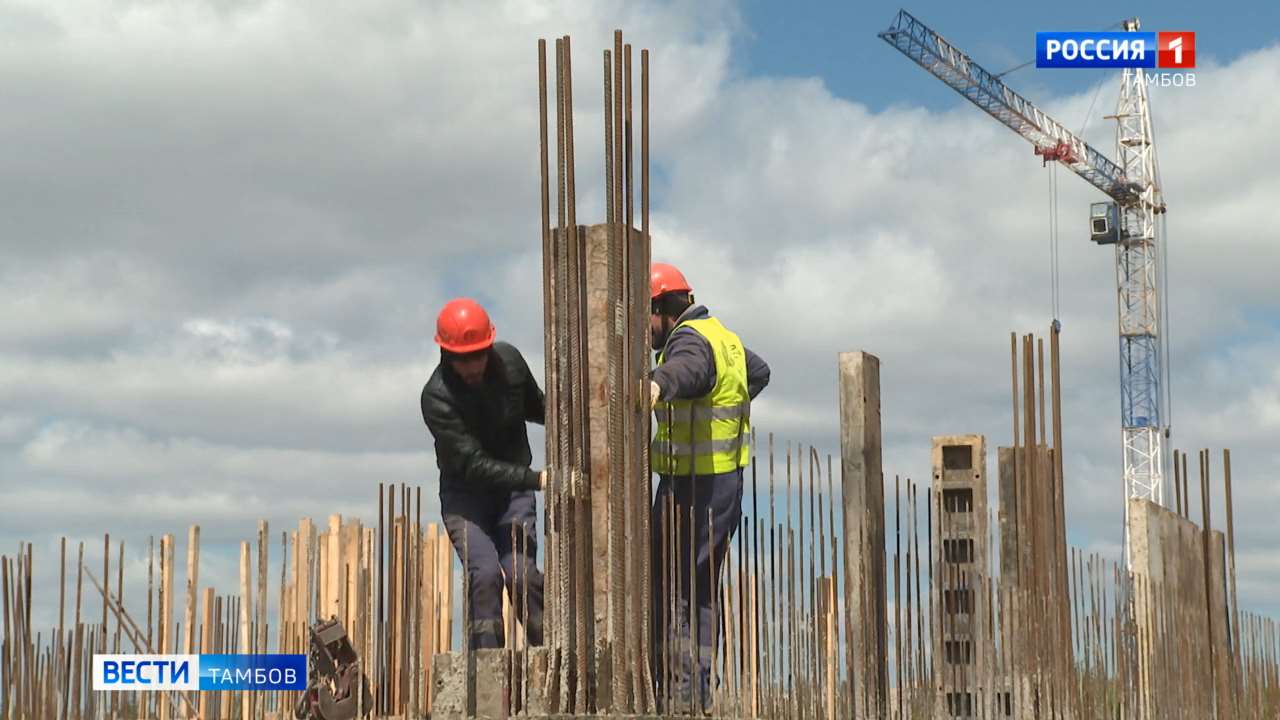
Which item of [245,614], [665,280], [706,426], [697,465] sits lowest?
[245,614]

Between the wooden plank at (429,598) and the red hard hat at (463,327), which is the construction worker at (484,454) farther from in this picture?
the wooden plank at (429,598)

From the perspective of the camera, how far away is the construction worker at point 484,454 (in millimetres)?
7996

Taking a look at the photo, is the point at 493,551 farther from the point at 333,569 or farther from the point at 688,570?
the point at 333,569

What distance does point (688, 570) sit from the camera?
7.82 meters

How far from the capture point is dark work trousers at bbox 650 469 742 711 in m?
7.46

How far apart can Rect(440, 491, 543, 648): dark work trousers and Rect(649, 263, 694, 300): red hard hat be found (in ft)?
3.93

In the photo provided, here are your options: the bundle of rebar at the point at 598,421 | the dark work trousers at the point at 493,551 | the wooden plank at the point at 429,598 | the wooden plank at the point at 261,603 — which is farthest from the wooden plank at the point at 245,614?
the bundle of rebar at the point at 598,421

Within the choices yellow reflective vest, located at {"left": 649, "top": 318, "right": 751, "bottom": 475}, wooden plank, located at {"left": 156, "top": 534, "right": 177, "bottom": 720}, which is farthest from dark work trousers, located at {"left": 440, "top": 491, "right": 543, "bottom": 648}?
wooden plank, located at {"left": 156, "top": 534, "right": 177, "bottom": 720}

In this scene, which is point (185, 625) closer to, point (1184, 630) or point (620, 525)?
point (620, 525)

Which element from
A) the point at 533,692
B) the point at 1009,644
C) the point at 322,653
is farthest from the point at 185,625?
the point at 1009,644

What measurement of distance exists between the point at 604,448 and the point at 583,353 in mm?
439

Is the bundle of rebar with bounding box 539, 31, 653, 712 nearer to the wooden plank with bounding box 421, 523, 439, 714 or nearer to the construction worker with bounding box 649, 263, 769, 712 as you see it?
the construction worker with bounding box 649, 263, 769, 712

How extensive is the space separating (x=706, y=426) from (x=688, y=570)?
68 cm

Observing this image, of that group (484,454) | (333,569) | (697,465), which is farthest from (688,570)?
(333,569)
